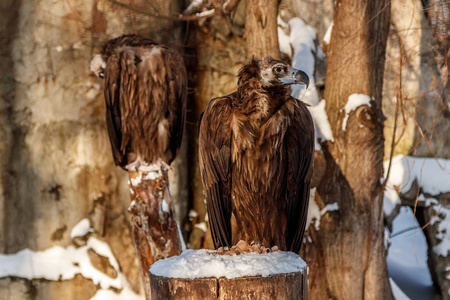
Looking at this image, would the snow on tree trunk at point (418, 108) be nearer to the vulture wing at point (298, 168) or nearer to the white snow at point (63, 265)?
the white snow at point (63, 265)

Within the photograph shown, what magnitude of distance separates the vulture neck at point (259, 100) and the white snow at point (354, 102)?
2011mm

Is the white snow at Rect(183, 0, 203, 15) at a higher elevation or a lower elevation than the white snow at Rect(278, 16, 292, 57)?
higher

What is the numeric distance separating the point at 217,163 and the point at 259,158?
0.79 ft

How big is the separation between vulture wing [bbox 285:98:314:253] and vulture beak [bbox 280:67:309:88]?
0.40 feet

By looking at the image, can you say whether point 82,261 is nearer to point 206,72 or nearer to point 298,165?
point 206,72

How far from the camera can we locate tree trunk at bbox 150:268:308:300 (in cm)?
220

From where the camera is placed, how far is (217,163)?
281 centimetres

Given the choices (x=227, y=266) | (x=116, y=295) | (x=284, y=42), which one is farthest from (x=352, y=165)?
(x=116, y=295)

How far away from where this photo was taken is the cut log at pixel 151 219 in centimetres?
450

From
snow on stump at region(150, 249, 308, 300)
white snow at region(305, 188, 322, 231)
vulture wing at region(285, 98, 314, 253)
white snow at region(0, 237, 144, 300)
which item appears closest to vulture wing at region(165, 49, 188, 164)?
white snow at region(305, 188, 322, 231)

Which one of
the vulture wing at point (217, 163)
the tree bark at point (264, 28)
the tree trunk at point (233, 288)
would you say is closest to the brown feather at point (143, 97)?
the tree bark at point (264, 28)

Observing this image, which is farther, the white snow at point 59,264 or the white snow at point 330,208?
the white snow at point 59,264

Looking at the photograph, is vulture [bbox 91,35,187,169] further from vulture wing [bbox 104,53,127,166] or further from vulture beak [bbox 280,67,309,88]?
vulture beak [bbox 280,67,309,88]

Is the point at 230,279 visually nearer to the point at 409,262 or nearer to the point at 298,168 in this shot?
the point at 298,168
